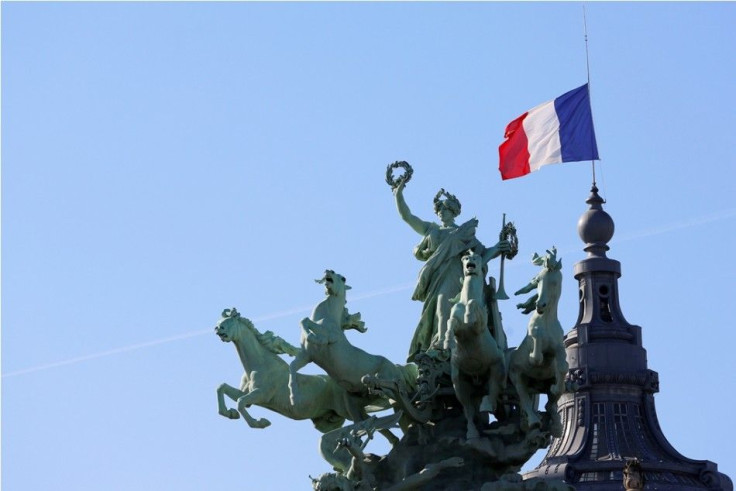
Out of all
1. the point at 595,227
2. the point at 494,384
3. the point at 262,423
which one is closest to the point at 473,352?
the point at 494,384

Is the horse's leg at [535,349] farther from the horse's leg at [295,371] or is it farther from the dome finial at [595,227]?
the dome finial at [595,227]

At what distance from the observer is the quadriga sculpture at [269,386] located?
54031mm

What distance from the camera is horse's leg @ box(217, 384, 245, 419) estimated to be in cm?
5406

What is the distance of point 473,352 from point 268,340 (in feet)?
15.9

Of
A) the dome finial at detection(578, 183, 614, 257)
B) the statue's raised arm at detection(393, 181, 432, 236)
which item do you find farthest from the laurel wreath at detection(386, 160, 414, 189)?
the dome finial at detection(578, 183, 614, 257)

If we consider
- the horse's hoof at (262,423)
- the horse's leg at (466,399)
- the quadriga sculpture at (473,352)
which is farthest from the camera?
the horse's hoof at (262,423)

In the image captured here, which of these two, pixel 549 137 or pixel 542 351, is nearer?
pixel 542 351

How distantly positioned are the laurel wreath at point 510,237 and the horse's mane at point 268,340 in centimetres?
492

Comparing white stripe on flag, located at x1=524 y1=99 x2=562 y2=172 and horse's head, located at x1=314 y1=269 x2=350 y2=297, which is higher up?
white stripe on flag, located at x1=524 y1=99 x2=562 y2=172

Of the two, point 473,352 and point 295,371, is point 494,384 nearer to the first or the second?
point 473,352

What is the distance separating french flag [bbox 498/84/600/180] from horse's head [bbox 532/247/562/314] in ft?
27.0

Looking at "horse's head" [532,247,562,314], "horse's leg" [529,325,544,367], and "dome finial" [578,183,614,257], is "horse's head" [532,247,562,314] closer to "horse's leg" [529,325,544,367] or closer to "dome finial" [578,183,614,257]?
"horse's leg" [529,325,544,367]

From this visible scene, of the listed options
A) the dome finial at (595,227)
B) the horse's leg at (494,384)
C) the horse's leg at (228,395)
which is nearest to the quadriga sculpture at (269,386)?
the horse's leg at (228,395)

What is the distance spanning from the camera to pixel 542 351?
2034 inches
